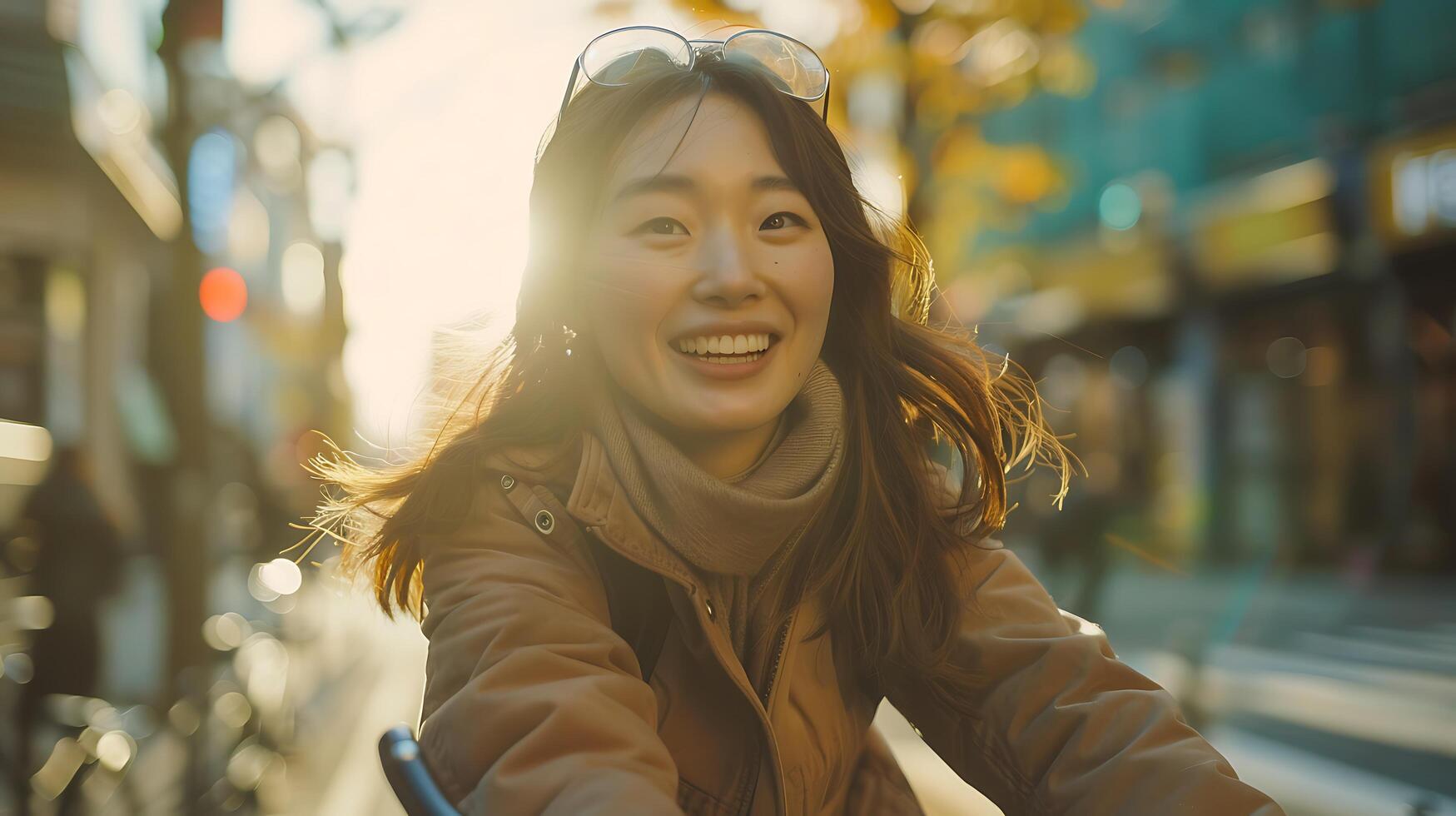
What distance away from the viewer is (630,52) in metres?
1.70

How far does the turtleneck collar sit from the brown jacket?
1.0 inches

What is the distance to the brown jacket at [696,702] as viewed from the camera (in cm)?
134

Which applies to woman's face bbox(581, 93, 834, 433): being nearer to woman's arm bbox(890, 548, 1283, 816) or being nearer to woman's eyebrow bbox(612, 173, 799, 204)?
woman's eyebrow bbox(612, 173, 799, 204)

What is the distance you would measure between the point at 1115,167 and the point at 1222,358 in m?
5.10

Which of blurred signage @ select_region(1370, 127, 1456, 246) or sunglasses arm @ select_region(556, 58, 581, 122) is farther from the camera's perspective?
blurred signage @ select_region(1370, 127, 1456, 246)

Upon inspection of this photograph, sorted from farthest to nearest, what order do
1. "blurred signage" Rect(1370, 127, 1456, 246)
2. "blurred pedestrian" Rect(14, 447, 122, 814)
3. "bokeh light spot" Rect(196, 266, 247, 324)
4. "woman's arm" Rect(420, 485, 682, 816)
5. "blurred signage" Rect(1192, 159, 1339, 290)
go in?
"blurred signage" Rect(1192, 159, 1339, 290), "blurred signage" Rect(1370, 127, 1456, 246), "bokeh light spot" Rect(196, 266, 247, 324), "blurred pedestrian" Rect(14, 447, 122, 814), "woman's arm" Rect(420, 485, 682, 816)

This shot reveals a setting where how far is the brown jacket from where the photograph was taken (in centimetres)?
134

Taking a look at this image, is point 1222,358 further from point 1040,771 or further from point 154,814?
point 1040,771

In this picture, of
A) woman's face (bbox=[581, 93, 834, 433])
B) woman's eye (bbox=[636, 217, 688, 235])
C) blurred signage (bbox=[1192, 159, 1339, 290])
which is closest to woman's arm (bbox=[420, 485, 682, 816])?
woman's face (bbox=[581, 93, 834, 433])

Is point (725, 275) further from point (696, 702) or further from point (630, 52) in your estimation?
point (696, 702)

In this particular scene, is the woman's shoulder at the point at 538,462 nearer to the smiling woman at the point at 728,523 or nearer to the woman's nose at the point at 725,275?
the smiling woman at the point at 728,523

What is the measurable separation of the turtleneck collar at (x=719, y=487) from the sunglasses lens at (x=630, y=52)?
41 centimetres

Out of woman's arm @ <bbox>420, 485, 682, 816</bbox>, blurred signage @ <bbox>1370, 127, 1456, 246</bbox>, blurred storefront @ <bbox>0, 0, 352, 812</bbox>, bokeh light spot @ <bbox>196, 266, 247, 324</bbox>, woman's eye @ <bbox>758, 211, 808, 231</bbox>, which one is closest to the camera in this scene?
woman's arm @ <bbox>420, 485, 682, 816</bbox>

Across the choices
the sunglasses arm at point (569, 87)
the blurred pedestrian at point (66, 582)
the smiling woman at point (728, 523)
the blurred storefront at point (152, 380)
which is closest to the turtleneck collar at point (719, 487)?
the smiling woman at point (728, 523)
